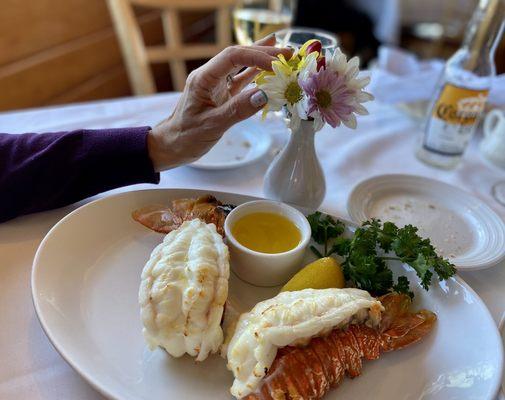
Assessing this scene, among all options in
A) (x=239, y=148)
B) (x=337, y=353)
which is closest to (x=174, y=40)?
(x=239, y=148)

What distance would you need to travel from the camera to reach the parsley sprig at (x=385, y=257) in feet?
2.01

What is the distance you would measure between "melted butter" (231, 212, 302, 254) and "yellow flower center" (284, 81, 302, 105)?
207mm

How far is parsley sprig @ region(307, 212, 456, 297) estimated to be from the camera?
2.01 ft

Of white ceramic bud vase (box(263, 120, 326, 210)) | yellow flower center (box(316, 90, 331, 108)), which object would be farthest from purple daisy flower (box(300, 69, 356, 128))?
white ceramic bud vase (box(263, 120, 326, 210))

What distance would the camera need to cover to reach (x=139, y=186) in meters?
0.82

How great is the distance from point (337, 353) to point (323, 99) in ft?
1.13

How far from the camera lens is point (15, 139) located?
721mm

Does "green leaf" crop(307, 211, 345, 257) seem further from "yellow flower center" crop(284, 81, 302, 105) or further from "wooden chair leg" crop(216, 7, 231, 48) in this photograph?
"wooden chair leg" crop(216, 7, 231, 48)

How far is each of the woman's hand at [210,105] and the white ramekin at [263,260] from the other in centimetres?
14

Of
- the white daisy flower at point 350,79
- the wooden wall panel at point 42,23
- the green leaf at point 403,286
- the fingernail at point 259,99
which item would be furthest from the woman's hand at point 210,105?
the wooden wall panel at point 42,23

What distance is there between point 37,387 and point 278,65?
0.52 meters

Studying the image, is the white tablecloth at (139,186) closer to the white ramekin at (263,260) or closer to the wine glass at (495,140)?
the wine glass at (495,140)

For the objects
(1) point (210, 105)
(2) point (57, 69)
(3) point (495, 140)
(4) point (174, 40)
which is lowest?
(2) point (57, 69)

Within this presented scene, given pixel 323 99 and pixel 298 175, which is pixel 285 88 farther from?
pixel 298 175
